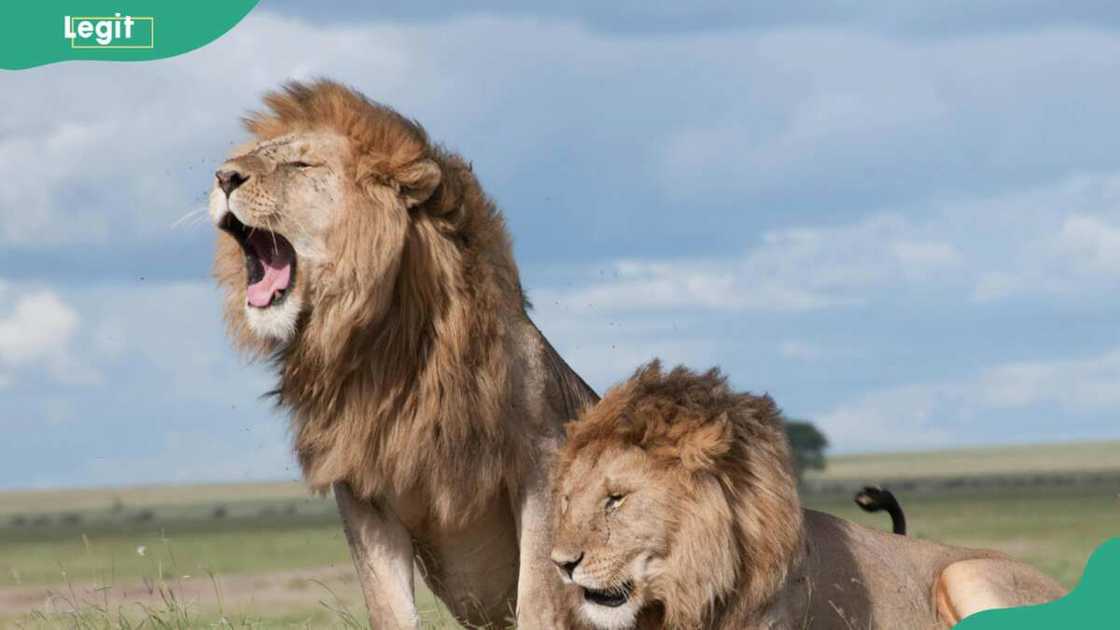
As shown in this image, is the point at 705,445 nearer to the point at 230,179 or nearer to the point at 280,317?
the point at 280,317

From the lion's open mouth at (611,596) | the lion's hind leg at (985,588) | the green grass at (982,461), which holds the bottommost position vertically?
the green grass at (982,461)

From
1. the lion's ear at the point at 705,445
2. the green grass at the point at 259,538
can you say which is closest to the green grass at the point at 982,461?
the green grass at the point at 259,538

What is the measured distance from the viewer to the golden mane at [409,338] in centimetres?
573

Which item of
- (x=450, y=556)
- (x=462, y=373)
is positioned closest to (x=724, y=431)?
(x=462, y=373)

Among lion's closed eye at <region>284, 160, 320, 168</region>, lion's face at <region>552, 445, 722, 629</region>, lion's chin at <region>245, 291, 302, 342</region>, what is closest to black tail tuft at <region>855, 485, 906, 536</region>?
lion's face at <region>552, 445, 722, 629</region>

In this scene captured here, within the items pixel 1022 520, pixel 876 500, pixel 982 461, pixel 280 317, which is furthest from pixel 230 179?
pixel 982 461

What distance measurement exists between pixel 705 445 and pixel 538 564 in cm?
105

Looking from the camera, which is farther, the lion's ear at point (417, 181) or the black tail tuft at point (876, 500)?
the black tail tuft at point (876, 500)

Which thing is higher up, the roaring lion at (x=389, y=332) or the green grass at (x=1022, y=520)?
the roaring lion at (x=389, y=332)

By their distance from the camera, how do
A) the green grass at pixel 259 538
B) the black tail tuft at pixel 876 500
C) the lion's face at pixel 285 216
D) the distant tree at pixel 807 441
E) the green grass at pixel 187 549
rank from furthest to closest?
1. the distant tree at pixel 807 441
2. the green grass at pixel 187 549
3. the green grass at pixel 259 538
4. the black tail tuft at pixel 876 500
5. the lion's face at pixel 285 216

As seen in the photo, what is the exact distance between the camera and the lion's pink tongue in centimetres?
569

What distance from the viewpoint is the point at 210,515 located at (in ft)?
278

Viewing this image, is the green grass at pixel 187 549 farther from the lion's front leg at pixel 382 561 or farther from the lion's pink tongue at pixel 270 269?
the lion's pink tongue at pixel 270 269

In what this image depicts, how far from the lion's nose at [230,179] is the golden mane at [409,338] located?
298 mm
